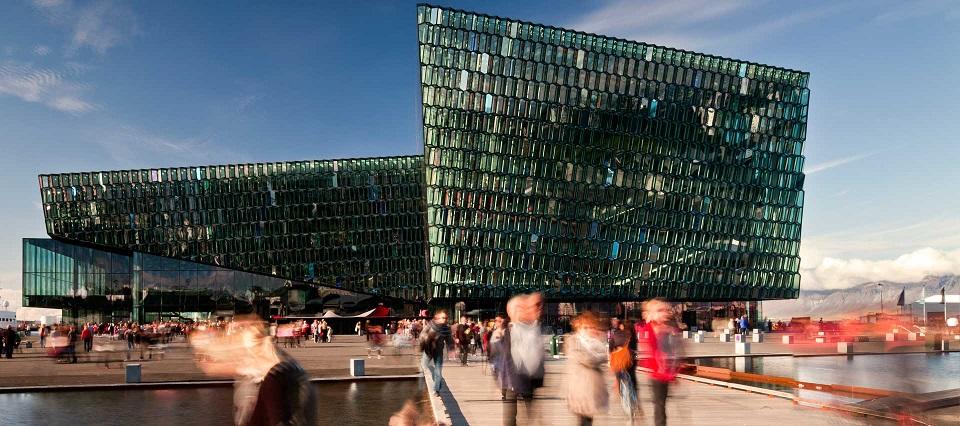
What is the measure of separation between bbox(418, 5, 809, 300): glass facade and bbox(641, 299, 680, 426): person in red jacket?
7271 centimetres

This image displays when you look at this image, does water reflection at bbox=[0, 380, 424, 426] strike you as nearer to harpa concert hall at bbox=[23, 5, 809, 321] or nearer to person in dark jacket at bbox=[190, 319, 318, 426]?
person in dark jacket at bbox=[190, 319, 318, 426]

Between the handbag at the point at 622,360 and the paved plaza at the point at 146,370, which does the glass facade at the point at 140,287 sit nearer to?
the paved plaza at the point at 146,370

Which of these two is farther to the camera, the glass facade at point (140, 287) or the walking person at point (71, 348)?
the glass facade at point (140, 287)

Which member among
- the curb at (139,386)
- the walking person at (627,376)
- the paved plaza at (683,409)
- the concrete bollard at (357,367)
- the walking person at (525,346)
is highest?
the walking person at (525,346)

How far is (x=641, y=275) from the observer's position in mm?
92062

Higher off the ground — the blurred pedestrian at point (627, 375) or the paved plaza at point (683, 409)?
the blurred pedestrian at point (627, 375)

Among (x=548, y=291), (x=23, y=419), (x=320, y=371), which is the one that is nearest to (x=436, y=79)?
(x=548, y=291)

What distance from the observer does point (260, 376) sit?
613 cm

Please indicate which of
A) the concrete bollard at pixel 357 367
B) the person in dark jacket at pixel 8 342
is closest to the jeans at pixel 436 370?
the concrete bollard at pixel 357 367

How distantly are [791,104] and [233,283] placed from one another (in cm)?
6446

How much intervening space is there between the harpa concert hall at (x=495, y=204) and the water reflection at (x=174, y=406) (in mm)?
61134

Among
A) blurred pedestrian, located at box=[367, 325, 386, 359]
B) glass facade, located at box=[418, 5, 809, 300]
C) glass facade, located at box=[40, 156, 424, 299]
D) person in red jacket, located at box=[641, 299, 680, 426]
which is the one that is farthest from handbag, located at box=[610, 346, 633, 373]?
glass facade, located at box=[40, 156, 424, 299]

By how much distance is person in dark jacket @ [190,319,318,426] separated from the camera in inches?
232

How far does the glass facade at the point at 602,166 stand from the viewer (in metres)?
84.4
